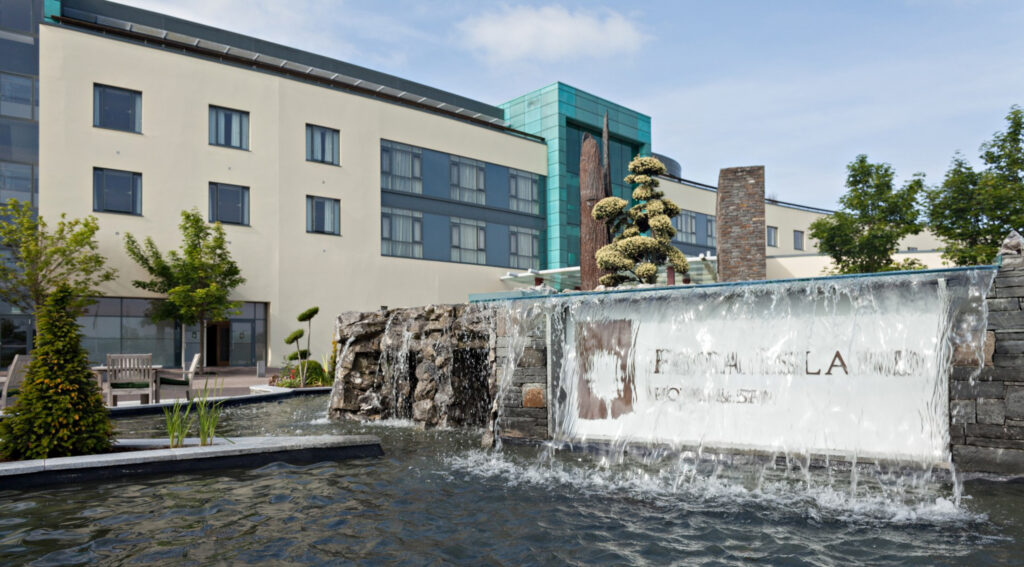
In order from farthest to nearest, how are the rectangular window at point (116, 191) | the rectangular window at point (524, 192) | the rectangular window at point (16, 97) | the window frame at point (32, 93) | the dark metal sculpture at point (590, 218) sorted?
the rectangular window at point (524, 192) → the rectangular window at point (116, 191) → the window frame at point (32, 93) → the rectangular window at point (16, 97) → the dark metal sculpture at point (590, 218)

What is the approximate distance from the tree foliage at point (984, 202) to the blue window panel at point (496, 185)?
2075 centimetres

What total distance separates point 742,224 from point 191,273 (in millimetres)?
19593

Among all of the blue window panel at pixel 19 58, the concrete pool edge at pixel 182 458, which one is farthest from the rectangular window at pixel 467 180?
the concrete pool edge at pixel 182 458

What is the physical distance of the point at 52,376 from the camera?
6.82m

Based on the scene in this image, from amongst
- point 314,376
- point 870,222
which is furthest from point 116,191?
point 870,222

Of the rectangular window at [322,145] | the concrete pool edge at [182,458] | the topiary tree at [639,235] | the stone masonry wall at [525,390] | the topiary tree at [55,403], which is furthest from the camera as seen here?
the rectangular window at [322,145]

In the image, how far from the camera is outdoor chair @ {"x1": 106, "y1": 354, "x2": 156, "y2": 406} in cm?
1313

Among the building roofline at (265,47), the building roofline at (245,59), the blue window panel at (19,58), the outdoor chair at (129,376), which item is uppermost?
the building roofline at (265,47)

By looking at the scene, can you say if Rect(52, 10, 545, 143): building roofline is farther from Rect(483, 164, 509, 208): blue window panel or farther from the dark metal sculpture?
the dark metal sculpture

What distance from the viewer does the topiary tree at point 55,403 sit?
6.77 metres

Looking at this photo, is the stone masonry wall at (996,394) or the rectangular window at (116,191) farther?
the rectangular window at (116,191)

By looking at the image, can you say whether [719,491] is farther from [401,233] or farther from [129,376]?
[401,233]

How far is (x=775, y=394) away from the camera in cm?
752

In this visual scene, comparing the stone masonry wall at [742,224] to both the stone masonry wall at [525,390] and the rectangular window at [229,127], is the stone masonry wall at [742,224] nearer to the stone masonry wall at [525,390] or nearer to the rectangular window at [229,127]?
the stone masonry wall at [525,390]
